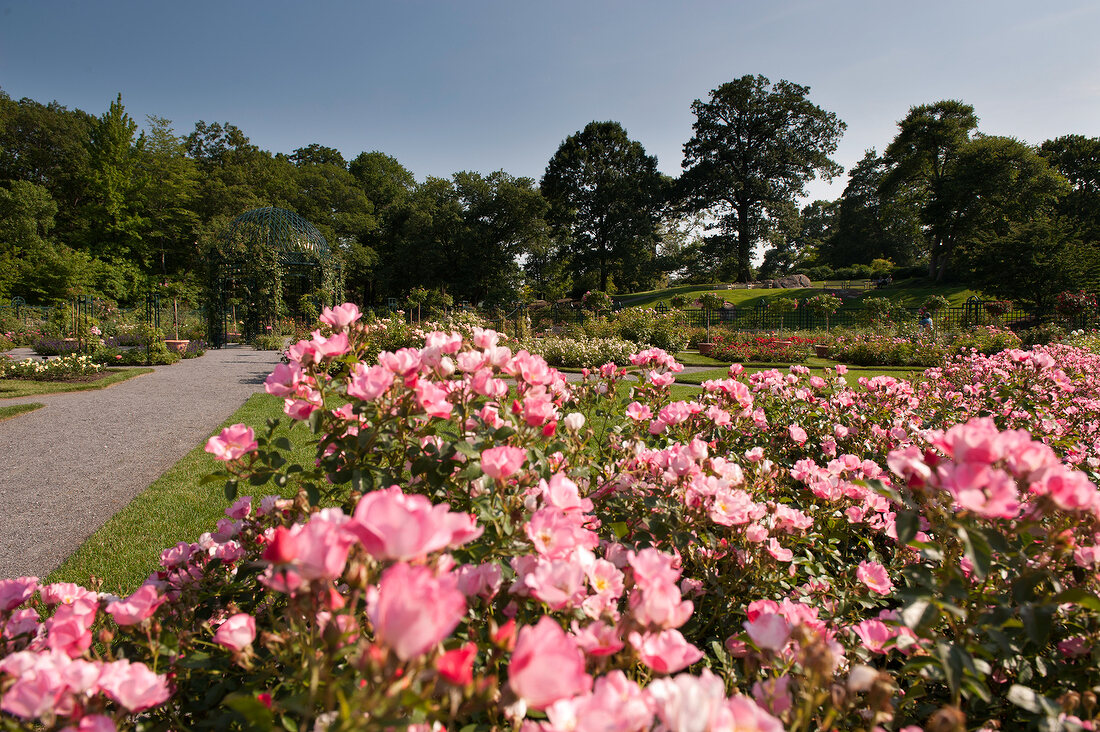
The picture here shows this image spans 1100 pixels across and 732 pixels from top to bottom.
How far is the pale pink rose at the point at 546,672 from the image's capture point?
0.46 metres

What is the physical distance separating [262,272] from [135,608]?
16700 mm

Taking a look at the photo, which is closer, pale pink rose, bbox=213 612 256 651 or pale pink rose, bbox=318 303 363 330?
pale pink rose, bbox=213 612 256 651

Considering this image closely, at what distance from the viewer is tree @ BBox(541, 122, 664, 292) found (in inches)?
1430

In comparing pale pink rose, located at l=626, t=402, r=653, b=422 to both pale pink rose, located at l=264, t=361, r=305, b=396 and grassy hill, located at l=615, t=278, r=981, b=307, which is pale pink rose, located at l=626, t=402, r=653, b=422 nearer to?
pale pink rose, located at l=264, t=361, r=305, b=396

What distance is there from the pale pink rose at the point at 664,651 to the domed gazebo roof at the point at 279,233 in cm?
1829

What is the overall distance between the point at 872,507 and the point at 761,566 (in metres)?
0.47

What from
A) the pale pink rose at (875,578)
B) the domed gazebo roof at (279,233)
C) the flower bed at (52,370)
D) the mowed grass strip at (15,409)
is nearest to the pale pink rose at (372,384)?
the pale pink rose at (875,578)

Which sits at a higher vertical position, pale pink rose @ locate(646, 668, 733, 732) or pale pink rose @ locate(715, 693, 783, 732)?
pale pink rose @ locate(646, 668, 733, 732)

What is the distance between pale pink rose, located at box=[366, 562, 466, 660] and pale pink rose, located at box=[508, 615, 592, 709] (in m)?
0.07

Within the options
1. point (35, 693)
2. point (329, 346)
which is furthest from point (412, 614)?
point (329, 346)

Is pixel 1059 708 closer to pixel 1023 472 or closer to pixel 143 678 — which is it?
pixel 1023 472

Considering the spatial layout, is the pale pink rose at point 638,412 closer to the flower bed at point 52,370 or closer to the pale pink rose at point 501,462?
the pale pink rose at point 501,462

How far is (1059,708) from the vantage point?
29.0 inches

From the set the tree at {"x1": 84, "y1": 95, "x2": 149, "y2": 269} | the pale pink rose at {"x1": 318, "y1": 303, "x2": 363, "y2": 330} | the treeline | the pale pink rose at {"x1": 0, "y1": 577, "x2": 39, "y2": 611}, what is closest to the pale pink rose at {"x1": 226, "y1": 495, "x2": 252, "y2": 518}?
the pale pink rose at {"x1": 0, "y1": 577, "x2": 39, "y2": 611}
